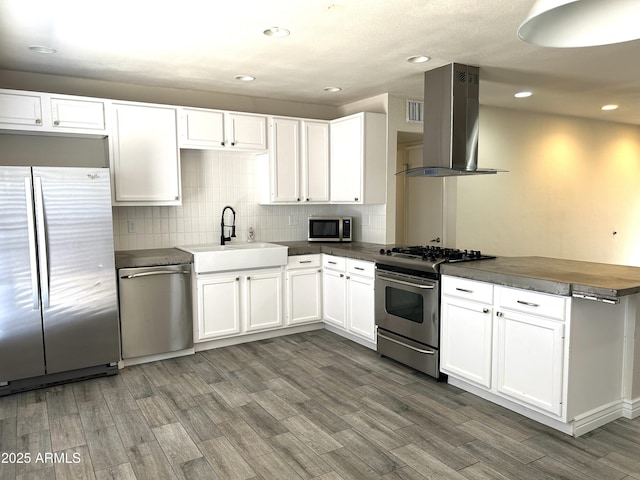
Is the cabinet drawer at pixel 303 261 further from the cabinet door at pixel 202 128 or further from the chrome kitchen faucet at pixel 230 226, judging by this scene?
the cabinet door at pixel 202 128

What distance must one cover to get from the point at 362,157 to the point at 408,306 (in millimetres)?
1712

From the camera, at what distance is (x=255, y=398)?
3.30m

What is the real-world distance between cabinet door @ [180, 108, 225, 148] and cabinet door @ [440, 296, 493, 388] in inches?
104

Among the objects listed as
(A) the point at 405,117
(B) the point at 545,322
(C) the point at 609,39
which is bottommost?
(B) the point at 545,322

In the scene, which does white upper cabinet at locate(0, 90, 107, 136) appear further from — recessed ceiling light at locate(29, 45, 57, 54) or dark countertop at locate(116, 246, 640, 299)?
dark countertop at locate(116, 246, 640, 299)

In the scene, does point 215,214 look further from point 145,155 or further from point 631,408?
point 631,408

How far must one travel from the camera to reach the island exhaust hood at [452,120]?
3752 millimetres

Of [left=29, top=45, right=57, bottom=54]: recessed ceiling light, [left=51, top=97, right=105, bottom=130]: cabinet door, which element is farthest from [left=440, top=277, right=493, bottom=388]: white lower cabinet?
[left=29, top=45, right=57, bottom=54]: recessed ceiling light

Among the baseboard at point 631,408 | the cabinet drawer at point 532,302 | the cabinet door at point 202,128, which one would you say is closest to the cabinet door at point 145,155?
the cabinet door at point 202,128

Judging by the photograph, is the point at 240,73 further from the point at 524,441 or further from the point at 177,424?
the point at 524,441

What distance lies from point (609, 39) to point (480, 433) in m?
2.33

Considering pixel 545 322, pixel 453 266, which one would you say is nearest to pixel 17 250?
pixel 453 266

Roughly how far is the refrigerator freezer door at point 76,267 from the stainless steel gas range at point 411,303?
7.35 ft

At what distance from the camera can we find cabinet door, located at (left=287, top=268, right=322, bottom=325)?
15.5 ft
